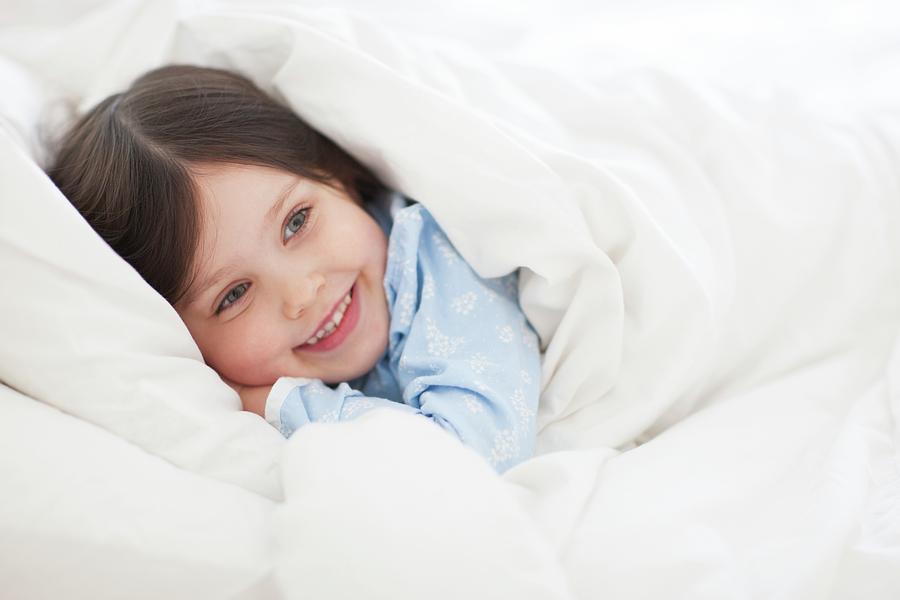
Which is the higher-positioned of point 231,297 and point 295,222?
point 295,222

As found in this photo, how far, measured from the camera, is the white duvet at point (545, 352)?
2.22 ft

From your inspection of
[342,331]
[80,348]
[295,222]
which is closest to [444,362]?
[342,331]

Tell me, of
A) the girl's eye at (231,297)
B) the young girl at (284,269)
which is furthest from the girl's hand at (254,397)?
the girl's eye at (231,297)

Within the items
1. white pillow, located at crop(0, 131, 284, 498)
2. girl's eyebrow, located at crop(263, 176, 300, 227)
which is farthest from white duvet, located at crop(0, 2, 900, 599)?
girl's eyebrow, located at crop(263, 176, 300, 227)

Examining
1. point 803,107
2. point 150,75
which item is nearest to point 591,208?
point 803,107

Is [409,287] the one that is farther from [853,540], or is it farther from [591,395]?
[853,540]

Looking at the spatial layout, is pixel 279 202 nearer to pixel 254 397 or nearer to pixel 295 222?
pixel 295 222

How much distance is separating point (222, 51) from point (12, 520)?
0.67 metres

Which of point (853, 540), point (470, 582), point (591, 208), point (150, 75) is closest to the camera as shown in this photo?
point (470, 582)

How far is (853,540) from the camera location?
76 centimetres

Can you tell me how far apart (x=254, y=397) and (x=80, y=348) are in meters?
0.23

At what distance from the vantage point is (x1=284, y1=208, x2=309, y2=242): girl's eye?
3.11 ft

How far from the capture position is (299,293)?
2.98ft

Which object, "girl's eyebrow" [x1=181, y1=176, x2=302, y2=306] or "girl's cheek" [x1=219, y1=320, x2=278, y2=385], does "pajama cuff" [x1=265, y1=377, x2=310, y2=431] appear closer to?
"girl's cheek" [x1=219, y1=320, x2=278, y2=385]
